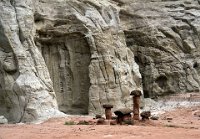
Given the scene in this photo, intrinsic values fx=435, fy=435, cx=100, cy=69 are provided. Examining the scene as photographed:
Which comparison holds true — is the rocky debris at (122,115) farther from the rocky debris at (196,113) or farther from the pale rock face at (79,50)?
the pale rock face at (79,50)

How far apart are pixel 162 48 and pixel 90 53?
21.4ft

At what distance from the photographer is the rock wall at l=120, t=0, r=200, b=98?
26016 mm

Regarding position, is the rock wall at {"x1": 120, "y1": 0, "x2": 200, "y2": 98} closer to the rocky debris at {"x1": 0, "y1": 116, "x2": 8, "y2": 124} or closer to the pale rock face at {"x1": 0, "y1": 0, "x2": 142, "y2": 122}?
the pale rock face at {"x1": 0, "y1": 0, "x2": 142, "y2": 122}

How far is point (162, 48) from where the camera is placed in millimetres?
26344

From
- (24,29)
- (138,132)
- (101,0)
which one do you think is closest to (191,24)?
(101,0)

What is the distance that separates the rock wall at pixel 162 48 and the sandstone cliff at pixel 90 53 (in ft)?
0.20

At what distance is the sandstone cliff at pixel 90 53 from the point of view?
719 inches

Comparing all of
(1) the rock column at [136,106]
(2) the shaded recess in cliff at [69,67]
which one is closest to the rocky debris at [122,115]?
(1) the rock column at [136,106]

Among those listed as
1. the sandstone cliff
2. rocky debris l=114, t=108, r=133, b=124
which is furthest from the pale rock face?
rocky debris l=114, t=108, r=133, b=124

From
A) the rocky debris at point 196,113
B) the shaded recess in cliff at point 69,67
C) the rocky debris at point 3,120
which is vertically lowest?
the rocky debris at point 196,113

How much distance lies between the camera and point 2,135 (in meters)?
12.1

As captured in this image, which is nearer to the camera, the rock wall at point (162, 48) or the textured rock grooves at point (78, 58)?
the textured rock grooves at point (78, 58)

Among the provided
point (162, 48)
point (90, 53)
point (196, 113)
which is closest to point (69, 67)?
point (90, 53)

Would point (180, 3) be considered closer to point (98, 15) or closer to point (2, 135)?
point (98, 15)
